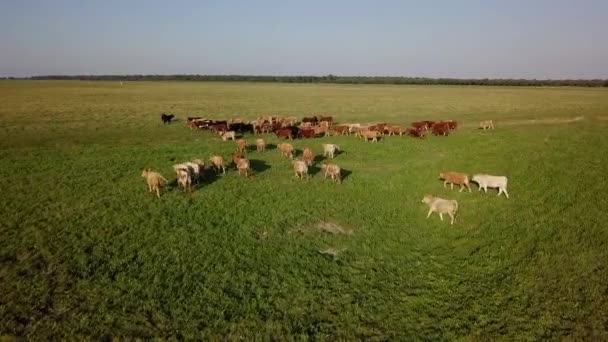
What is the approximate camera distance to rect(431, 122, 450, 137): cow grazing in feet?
101

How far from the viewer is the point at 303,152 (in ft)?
72.9

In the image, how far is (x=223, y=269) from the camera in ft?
33.7

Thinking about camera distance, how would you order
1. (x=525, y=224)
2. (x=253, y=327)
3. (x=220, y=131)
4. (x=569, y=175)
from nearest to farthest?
(x=253, y=327), (x=525, y=224), (x=569, y=175), (x=220, y=131)

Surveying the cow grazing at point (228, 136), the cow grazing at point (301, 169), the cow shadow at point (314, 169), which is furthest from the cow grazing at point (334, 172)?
the cow grazing at point (228, 136)

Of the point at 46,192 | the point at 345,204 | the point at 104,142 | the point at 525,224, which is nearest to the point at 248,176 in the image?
the point at 345,204

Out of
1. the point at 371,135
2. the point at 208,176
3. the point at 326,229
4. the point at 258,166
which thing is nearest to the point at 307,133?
the point at 371,135

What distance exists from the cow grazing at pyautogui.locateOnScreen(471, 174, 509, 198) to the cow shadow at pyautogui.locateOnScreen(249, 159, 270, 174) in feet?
30.5

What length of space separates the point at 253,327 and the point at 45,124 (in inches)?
1239

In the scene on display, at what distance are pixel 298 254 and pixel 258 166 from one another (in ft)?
32.8

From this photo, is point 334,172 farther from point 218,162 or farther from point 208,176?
point 208,176

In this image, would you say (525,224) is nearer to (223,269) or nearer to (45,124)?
(223,269)

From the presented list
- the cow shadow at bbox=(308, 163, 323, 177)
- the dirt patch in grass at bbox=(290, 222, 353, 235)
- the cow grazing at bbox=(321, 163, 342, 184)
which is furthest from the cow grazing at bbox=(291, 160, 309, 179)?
the dirt patch in grass at bbox=(290, 222, 353, 235)

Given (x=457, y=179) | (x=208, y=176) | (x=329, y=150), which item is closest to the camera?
(x=457, y=179)

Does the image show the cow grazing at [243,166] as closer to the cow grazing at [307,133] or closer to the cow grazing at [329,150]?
the cow grazing at [329,150]
